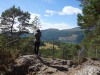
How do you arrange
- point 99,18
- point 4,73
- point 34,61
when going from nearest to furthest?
point 4,73 → point 34,61 → point 99,18

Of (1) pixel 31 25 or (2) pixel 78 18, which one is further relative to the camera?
(1) pixel 31 25

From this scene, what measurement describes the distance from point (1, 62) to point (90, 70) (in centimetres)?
456

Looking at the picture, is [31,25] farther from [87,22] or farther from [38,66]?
[38,66]

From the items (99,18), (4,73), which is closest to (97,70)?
(4,73)

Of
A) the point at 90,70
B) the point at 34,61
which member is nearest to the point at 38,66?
the point at 34,61

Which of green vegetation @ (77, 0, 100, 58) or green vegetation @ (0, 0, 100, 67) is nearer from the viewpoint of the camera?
green vegetation @ (0, 0, 100, 67)

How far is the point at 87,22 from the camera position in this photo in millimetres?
29516

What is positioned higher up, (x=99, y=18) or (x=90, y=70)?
(x=99, y=18)

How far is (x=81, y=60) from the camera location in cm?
1562

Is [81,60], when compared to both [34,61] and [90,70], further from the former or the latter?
[90,70]

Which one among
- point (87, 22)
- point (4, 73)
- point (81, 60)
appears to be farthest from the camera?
point (87, 22)

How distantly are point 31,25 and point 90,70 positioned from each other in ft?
135

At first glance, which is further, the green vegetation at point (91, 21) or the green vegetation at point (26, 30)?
the green vegetation at point (91, 21)

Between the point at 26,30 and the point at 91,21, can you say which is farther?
the point at 26,30
